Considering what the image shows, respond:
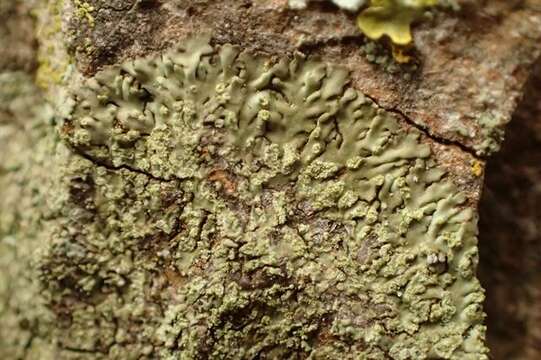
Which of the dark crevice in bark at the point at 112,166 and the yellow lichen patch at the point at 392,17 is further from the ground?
the yellow lichen patch at the point at 392,17

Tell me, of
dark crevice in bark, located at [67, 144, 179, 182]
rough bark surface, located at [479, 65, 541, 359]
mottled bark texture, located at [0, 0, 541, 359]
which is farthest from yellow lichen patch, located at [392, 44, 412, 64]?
dark crevice in bark, located at [67, 144, 179, 182]

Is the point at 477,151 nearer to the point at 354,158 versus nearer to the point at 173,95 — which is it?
the point at 354,158

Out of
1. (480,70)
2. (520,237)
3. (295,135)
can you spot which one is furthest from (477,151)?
(520,237)

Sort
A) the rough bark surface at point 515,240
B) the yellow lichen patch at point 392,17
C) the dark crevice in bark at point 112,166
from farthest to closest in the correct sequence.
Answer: the rough bark surface at point 515,240 → the dark crevice in bark at point 112,166 → the yellow lichen patch at point 392,17

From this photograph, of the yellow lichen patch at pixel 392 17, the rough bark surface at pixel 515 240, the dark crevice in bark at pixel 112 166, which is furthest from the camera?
the rough bark surface at pixel 515 240

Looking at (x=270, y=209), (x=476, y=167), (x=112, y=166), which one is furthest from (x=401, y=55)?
(x=112, y=166)

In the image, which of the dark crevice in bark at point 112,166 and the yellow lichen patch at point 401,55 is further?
the dark crevice in bark at point 112,166

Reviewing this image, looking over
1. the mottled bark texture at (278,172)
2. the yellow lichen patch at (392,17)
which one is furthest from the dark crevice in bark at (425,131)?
the yellow lichen patch at (392,17)

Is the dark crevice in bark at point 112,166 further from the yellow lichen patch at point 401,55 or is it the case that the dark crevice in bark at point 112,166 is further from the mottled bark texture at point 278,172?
the yellow lichen patch at point 401,55
